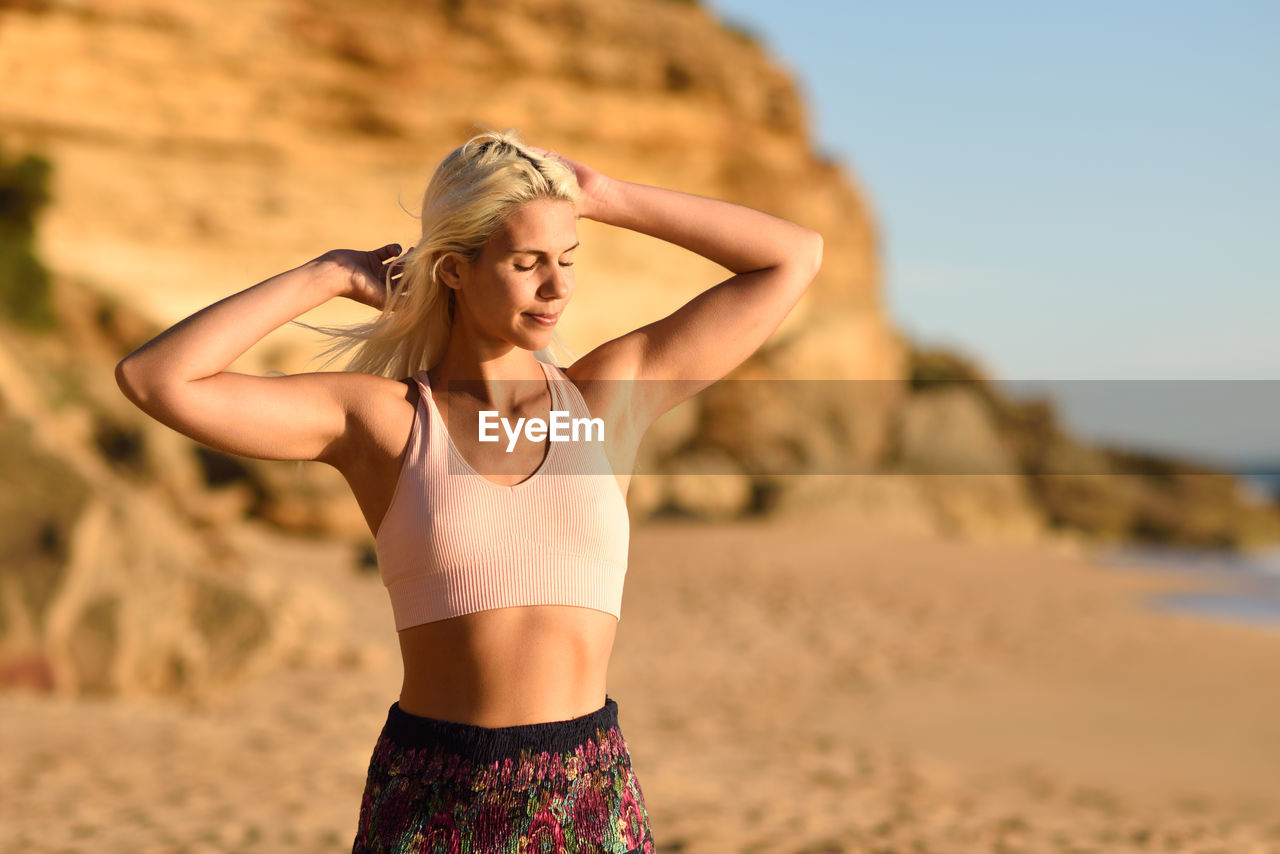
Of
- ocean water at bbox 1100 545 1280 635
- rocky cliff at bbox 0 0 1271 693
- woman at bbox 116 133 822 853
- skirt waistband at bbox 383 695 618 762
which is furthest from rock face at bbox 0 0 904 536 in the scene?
skirt waistband at bbox 383 695 618 762

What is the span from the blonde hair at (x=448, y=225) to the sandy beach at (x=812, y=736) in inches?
138

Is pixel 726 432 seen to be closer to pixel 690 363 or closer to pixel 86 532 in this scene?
pixel 86 532

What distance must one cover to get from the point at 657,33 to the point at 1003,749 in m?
20.8

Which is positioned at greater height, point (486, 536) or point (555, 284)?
point (555, 284)

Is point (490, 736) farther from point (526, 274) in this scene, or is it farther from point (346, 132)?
point (346, 132)

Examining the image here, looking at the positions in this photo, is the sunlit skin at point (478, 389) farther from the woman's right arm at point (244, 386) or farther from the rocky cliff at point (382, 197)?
the rocky cliff at point (382, 197)

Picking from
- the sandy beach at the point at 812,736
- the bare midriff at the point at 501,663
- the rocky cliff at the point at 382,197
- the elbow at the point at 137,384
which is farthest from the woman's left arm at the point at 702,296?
the rocky cliff at the point at 382,197

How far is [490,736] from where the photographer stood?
1.66 meters

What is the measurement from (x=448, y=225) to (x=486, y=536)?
1.45 ft

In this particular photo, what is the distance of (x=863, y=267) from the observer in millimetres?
29984

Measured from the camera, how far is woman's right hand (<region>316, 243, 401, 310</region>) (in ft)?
5.80

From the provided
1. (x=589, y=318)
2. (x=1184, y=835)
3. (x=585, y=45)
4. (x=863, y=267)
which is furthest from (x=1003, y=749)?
(x=863, y=267)

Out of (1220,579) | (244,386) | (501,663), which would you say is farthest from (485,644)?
(1220,579)

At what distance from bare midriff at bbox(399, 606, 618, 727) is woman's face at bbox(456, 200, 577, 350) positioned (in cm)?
40
